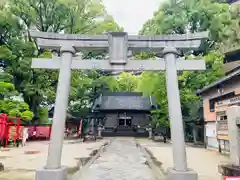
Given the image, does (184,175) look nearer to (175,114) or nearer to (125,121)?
(175,114)

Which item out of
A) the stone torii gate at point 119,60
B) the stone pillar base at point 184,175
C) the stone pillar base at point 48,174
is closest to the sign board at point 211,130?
the stone torii gate at point 119,60

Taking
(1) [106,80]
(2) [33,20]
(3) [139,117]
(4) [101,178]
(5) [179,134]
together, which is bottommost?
(4) [101,178]

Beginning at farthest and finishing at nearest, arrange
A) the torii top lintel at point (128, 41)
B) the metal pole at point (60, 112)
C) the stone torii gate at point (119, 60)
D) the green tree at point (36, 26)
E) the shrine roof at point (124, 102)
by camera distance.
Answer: the shrine roof at point (124, 102), the green tree at point (36, 26), the torii top lintel at point (128, 41), the stone torii gate at point (119, 60), the metal pole at point (60, 112)

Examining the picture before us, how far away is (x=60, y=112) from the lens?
710 cm

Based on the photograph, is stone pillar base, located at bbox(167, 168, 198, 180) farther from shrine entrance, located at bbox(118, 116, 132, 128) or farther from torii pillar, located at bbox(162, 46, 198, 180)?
shrine entrance, located at bbox(118, 116, 132, 128)

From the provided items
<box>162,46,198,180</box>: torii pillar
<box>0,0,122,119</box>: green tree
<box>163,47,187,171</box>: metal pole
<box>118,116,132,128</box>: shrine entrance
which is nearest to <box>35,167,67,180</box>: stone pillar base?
<box>162,46,198,180</box>: torii pillar

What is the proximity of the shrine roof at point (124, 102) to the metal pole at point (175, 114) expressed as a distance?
28.0m

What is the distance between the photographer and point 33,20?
962 inches

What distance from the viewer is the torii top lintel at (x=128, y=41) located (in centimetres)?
786

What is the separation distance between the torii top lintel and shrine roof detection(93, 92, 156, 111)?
2782 cm

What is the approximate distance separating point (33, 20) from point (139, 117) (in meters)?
20.7

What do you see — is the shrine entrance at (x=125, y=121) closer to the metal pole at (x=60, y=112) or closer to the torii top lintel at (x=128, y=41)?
the torii top lintel at (x=128, y=41)

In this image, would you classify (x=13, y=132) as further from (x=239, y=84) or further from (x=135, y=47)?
(x=239, y=84)

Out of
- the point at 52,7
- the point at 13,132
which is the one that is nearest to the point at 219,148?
the point at 13,132
